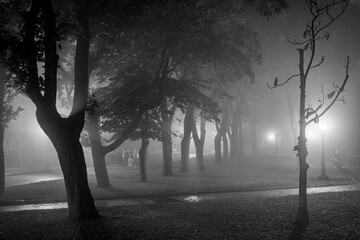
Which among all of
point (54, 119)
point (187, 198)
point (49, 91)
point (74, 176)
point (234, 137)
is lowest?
point (187, 198)

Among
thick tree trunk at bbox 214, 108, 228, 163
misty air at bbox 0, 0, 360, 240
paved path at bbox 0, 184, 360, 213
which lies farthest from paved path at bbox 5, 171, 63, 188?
thick tree trunk at bbox 214, 108, 228, 163

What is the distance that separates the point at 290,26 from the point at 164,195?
58.8 ft

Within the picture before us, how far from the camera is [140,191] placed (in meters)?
17.8

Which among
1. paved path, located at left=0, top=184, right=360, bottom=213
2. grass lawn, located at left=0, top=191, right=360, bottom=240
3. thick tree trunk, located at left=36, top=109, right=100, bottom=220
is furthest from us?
paved path, located at left=0, top=184, right=360, bottom=213

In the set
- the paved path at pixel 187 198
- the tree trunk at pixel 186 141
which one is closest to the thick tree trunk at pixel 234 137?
the tree trunk at pixel 186 141

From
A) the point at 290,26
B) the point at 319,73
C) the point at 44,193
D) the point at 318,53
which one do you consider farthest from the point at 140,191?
the point at 319,73

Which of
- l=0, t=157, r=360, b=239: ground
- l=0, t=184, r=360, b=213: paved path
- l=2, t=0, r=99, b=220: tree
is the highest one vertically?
l=2, t=0, r=99, b=220: tree

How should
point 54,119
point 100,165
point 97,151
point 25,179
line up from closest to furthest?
point 54,119 → point 97,151 → point 100,165 → point 25,179

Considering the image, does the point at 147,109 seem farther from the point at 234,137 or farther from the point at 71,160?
the point at 234,137

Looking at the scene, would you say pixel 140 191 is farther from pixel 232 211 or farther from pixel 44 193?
pixel 232 211

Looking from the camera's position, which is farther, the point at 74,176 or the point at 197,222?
the point at 74,176

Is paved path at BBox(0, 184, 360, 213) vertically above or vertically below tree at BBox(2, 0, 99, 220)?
below

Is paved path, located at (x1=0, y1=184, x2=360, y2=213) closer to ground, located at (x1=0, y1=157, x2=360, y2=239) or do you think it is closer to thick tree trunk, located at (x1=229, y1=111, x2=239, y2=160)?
ground, located at (x1=0, y1=157, x2=360, y2=239)

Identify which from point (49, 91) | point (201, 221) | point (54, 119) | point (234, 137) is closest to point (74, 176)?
point (54, 119)
